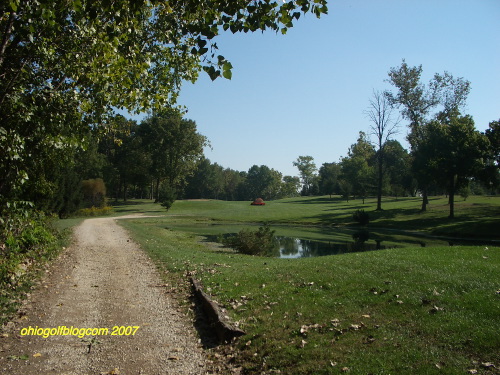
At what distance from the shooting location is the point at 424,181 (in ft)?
145

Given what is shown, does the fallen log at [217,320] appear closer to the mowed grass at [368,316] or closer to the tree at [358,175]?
the mowed grass at [368,316]

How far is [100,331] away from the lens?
6531mm

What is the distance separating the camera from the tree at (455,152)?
1510 inches

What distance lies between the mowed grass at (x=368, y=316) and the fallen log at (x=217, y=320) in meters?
0.21

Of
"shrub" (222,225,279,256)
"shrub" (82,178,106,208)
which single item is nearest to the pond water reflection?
"shrub" (222,225,279,256)

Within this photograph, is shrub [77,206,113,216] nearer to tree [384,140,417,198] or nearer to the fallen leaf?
the fallen leaf

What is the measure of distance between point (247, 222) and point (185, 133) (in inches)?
1130

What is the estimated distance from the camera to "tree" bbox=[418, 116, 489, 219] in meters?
38.3

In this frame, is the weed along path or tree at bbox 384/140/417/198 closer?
the weed along path

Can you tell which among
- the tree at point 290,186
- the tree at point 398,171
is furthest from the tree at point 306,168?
the tree at point 398,171

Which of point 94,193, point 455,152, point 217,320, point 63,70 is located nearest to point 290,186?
point 94,193

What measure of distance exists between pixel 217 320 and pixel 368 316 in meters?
2.63

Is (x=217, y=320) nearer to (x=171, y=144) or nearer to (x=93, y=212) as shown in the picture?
(x=93, y=212)

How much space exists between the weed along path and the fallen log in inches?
16.6
